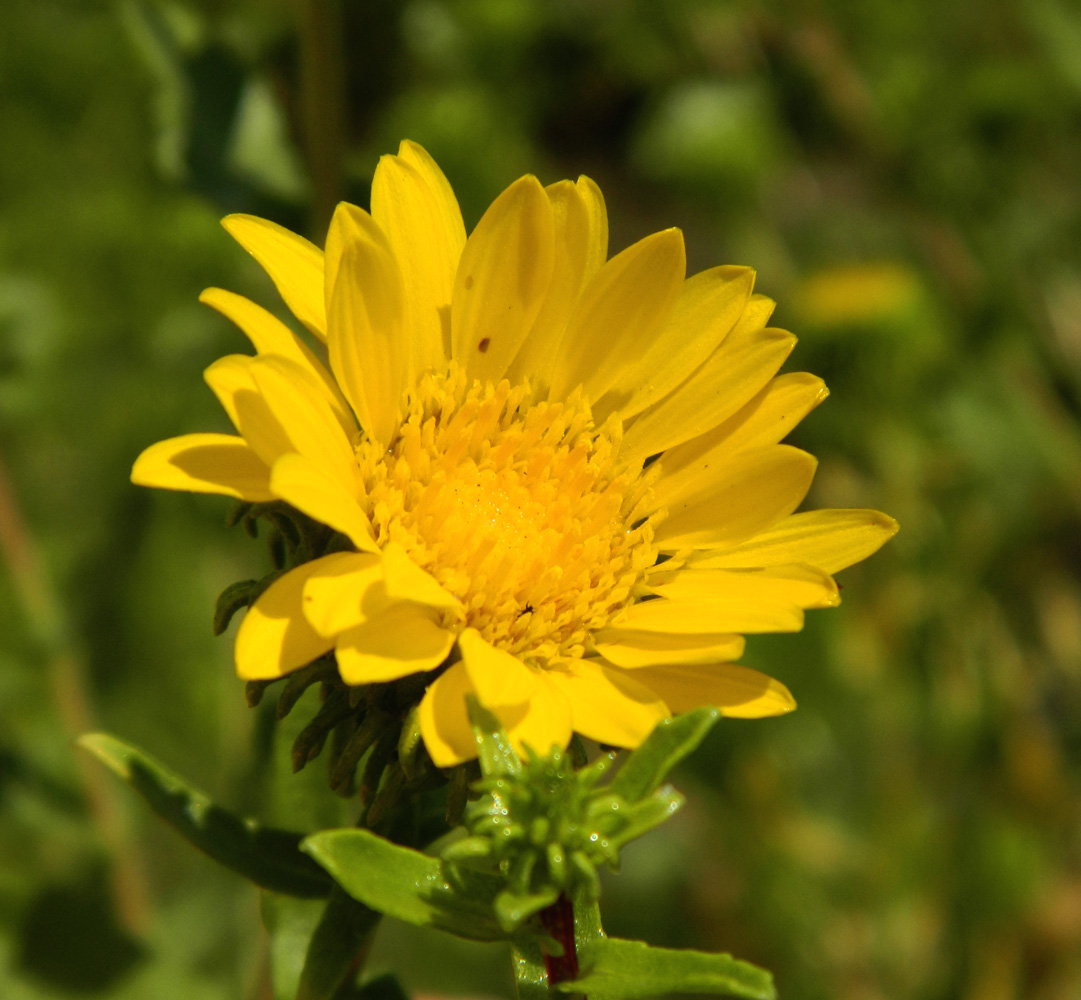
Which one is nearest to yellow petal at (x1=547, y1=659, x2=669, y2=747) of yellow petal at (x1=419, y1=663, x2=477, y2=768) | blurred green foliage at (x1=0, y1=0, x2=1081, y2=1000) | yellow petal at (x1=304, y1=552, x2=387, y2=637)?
yellow petal at (x1=419, y1=663, x2=477, y2=768)

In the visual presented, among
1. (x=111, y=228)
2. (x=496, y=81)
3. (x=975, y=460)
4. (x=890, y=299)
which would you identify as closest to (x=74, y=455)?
(x=111, y=228)

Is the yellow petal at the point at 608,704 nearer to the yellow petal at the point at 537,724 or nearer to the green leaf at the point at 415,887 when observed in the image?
the yellow petal at the point at 537,724

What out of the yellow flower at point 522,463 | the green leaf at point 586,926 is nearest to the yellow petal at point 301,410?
the yellow flower at point 522,463

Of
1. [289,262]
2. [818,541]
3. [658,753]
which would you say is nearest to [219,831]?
[658,753]

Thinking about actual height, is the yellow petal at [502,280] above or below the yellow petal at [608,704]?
above

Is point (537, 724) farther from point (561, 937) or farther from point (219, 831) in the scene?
point (219, 831)

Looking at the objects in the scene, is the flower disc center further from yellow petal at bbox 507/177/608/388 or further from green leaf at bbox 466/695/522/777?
green leaf at bbox 466/695/522/777

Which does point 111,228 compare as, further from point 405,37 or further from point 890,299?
point 890,299
